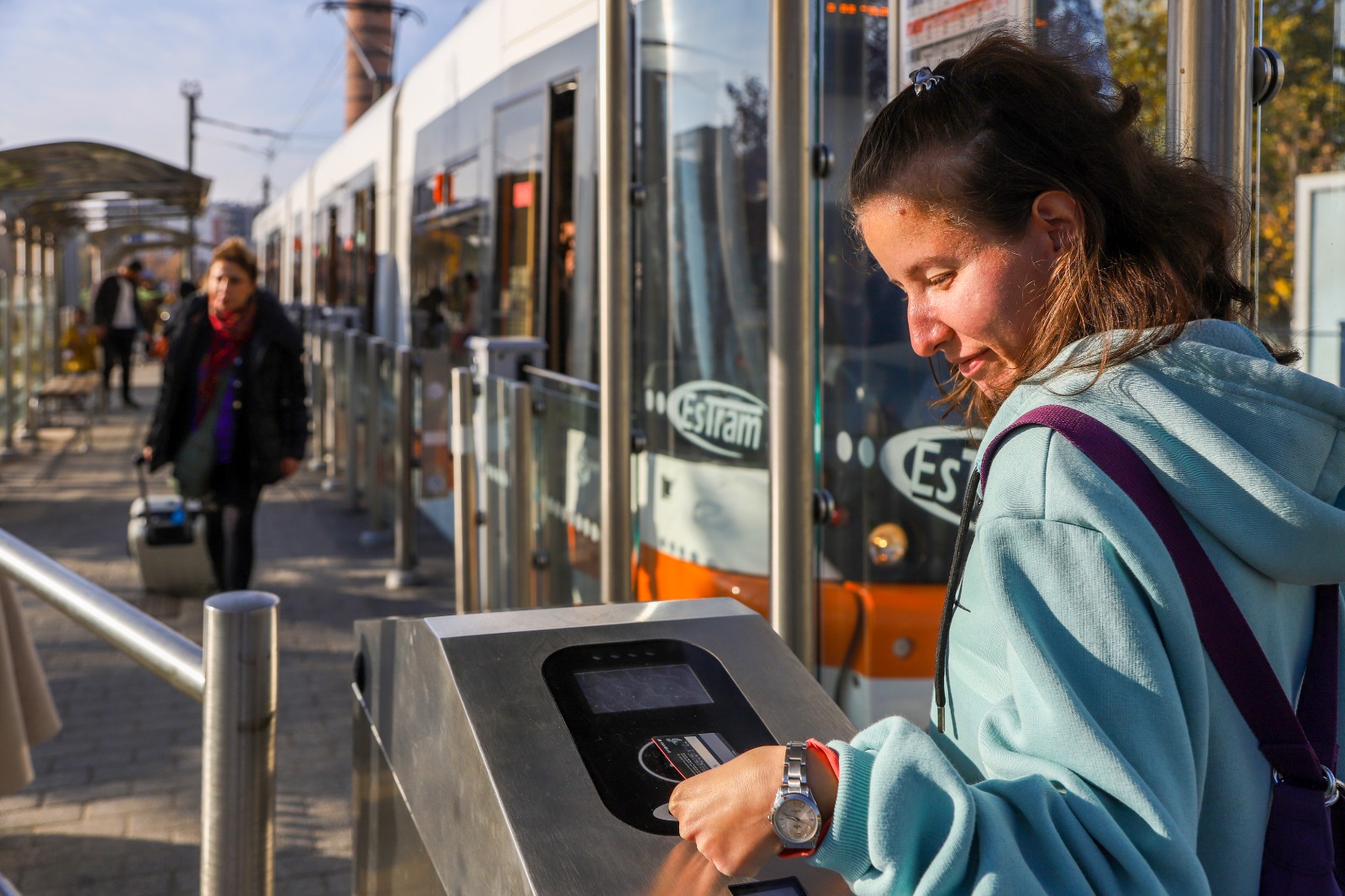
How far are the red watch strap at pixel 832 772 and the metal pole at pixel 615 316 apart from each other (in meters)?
2.06

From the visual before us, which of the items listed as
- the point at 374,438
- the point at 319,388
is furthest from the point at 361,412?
the point at 319,388

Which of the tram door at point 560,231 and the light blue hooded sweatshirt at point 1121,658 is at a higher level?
the tram door at point 560,231

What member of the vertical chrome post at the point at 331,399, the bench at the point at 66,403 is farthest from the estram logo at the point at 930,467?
the bench at the point at 66,403

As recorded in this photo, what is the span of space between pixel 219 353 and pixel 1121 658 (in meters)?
4.94

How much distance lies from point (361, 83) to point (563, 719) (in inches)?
980

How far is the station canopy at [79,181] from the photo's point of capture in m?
9.62

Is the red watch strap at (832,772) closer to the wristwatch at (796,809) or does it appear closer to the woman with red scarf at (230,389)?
the wristwatch at (796,809)

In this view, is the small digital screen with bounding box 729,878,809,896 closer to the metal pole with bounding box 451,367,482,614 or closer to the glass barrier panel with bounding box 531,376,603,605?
the glass barrier panel with bounding box 531,376,603,605

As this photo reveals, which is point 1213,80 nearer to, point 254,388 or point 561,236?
point 561,236

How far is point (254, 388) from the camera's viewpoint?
206 inches

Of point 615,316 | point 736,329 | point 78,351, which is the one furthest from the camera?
point 78,351

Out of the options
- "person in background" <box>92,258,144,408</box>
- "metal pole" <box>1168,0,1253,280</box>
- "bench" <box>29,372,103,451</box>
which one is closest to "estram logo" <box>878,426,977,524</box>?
"metal pole" <box>1168,0,1253,280</box>

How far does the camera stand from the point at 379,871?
1727 mm

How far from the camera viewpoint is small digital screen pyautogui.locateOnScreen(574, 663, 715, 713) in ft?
4.35
